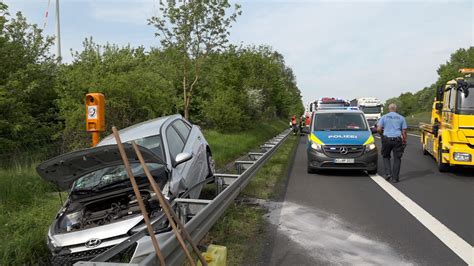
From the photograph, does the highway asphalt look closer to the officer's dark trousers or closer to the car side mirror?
the officer's dark trousers

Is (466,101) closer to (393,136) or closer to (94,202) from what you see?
(393,136)

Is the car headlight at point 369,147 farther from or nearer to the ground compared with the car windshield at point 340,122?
nearer to the ground

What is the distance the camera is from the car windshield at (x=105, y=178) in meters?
5.28

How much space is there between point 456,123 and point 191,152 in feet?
25.2

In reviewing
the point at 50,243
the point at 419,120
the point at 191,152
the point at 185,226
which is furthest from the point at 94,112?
the point at 419,120

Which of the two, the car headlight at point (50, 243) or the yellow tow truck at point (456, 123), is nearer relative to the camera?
the car headlight at point (50, 243)

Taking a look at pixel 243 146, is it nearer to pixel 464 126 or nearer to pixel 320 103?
pixel 464 126

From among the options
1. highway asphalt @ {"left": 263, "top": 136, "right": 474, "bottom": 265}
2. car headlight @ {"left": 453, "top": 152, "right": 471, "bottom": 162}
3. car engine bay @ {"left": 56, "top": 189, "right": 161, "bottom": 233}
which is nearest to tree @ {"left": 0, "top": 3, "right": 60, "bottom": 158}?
car engine bay @ {"left": 56, "top": 189, "right": 161, "bottom": 233}

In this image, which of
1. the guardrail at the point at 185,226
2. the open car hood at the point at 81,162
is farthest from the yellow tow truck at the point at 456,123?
the open car hood at the point at 81,162

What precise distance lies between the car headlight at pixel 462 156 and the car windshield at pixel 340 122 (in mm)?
2399

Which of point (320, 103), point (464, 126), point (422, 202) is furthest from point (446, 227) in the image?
point (320, 103)

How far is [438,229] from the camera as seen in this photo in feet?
19.6

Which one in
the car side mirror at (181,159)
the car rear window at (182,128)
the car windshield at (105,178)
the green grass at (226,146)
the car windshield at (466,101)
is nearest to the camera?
the car windshield at (105,178)

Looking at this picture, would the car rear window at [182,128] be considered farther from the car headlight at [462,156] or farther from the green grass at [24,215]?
the car headlight at [462,156]
